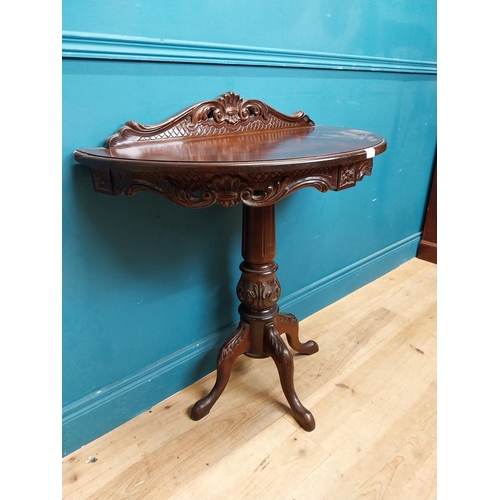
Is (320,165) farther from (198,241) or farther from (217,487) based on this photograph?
(217,487)

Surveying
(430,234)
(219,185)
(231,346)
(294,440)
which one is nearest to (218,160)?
(219,185)

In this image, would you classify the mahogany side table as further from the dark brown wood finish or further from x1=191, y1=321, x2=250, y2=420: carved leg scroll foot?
the dark brown wood finish

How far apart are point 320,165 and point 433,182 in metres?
1.90

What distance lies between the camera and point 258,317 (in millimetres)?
1344

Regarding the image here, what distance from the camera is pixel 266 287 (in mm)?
1296

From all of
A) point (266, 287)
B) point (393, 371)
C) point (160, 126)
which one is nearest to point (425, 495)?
point (393, 371)

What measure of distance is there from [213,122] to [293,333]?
86 cm

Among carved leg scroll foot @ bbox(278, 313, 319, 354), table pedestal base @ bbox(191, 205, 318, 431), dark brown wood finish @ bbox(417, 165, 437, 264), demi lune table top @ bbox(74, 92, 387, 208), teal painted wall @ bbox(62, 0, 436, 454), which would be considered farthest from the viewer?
dark brown wood finish @ bbox(417, 165, 437, 264)

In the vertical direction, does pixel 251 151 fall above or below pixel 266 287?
above

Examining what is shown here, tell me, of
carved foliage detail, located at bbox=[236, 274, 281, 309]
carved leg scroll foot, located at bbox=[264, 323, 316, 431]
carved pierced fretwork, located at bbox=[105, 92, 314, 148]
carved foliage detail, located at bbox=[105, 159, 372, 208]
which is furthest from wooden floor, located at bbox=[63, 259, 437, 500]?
carved pierced fretwork, located at bbox=[105, 92, 314, 148]

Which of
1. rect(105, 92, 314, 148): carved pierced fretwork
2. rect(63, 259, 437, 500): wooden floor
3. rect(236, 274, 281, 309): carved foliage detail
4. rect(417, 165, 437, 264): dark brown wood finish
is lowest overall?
rect(63, 259, 437, 500): wooden floor

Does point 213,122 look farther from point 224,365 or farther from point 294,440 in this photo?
point 294,440

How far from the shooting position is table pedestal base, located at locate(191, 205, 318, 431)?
1.24m

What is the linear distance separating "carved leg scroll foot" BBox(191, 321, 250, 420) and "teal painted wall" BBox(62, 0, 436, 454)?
6.2 inches
